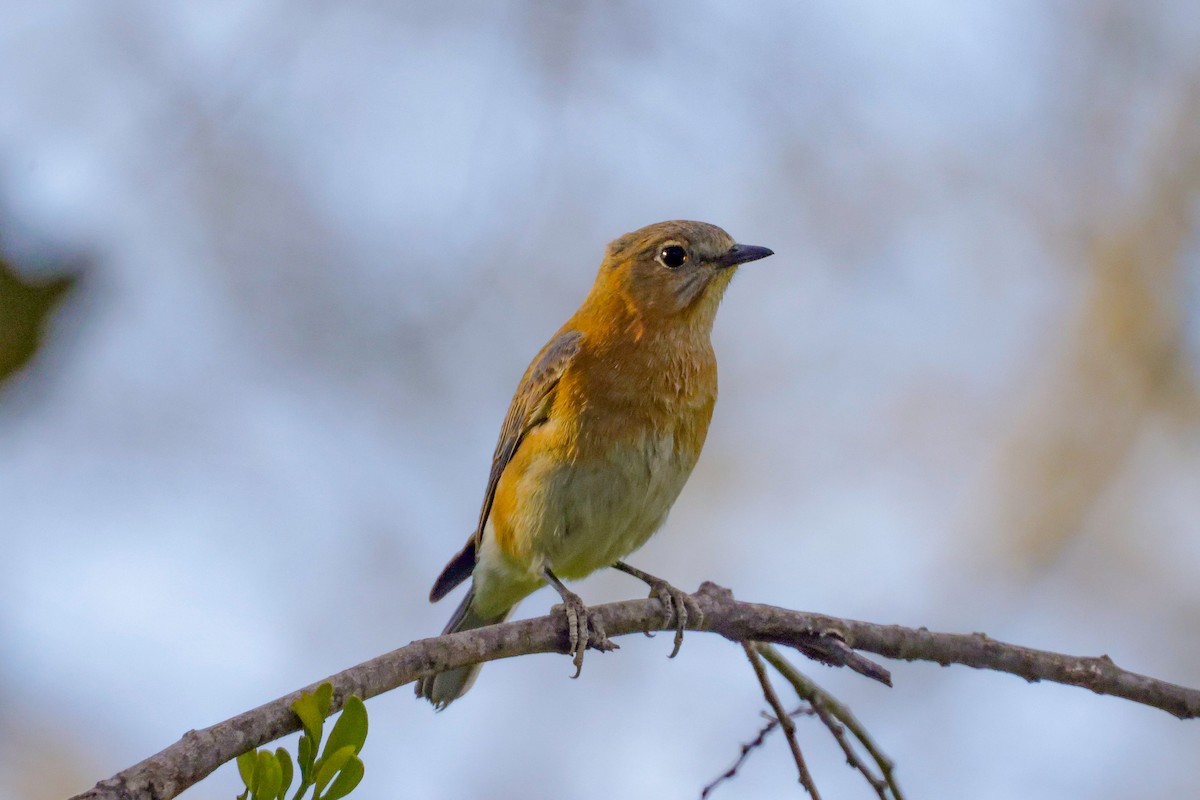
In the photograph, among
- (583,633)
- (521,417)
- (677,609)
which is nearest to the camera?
(583,633)

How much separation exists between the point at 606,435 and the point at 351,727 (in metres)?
3.05

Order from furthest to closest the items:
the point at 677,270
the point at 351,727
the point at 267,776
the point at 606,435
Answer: the point at 677,270
the point at 606,435
the point at 351,727
the point at 267,776

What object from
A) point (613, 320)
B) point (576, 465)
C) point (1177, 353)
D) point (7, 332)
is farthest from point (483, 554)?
point (1177, 353)

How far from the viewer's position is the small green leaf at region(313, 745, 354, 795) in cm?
256

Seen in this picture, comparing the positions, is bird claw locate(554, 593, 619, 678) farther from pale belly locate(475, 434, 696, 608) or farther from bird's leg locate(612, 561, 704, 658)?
pale belly locate(475, 434, 696, 608)

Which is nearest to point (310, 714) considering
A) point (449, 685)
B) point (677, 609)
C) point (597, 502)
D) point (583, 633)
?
A: point (583, 633)

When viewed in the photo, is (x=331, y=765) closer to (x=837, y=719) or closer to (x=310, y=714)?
(x=310, y=714)

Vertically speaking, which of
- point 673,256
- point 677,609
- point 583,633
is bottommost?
point 583,633

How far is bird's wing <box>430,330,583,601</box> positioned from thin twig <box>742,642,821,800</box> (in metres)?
1.68

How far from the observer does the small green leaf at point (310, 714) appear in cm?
269

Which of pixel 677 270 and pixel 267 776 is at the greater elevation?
pixel 677 270

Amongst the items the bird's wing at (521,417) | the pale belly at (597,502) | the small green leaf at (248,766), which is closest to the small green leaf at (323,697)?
the small green leaf at (248,766)

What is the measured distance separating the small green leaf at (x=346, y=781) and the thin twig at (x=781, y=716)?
2.22 metres

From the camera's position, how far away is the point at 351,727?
8.80 feet
